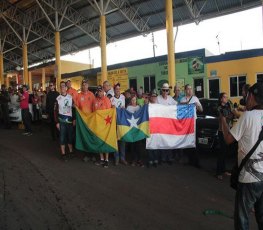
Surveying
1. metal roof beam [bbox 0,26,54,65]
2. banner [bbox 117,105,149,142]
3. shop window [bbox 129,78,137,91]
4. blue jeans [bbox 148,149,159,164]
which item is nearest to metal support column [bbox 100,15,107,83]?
shop window [bbox 129,78,137,91]

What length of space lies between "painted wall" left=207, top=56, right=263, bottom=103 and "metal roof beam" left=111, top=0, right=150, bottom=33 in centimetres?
772

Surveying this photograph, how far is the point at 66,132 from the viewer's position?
8.37 metres

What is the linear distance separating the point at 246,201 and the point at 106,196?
281 cm

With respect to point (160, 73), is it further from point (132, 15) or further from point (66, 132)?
point (66, 132)

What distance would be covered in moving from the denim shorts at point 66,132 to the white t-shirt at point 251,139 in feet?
18.5

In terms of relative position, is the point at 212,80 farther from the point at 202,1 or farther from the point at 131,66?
the point at 131,66

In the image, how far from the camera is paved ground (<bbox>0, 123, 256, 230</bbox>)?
4.48 m

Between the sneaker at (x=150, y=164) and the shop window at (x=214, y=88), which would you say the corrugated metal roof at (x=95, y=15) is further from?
the sneaker at (x=150, y=164)

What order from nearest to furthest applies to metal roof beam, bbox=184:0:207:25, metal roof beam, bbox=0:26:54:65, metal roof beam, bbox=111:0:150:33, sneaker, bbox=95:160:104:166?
sneaker, bbox=95:160:104:166
metal roof beam, bbox=184:0:207:25
metal roof beam, bbox=111:0:150:33
metal roof beam, bbox=0:26:54:65

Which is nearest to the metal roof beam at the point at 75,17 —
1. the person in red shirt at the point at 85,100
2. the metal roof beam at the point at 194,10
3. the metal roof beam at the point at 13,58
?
the metal roof beam at the point at 194,10

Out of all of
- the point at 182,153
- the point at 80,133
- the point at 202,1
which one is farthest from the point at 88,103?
the point at 202,1

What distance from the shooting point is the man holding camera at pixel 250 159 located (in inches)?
128

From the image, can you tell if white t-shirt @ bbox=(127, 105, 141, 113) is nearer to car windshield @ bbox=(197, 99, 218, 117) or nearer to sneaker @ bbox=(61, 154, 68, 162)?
sneaker @ bbox=(61, 154, 68, 162)

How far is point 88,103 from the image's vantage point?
8492 mm
